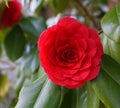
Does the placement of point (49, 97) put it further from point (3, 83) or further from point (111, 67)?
point (3, 83)

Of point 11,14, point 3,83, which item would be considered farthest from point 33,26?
point 3,83

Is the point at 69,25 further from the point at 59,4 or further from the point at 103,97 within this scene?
the point at 59,4

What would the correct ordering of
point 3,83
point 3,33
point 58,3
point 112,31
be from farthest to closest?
point 3,83, point 3,33, point 58,3, point 112,31

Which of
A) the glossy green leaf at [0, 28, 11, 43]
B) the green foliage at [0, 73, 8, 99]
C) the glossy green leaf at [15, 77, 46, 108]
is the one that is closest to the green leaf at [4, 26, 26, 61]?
the glossy green leaf at [0, 28, 11, 43]

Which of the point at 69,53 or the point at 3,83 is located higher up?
the point at 69,53

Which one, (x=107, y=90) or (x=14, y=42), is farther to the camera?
(x=14, y=42)

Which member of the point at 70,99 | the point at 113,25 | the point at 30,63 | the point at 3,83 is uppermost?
the point at 113,25

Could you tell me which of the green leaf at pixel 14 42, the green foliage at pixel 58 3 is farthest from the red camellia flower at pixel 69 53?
the green leaf at pixel 14 42

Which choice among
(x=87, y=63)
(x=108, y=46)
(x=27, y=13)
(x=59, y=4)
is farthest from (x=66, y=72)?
(x=27, y=13)
